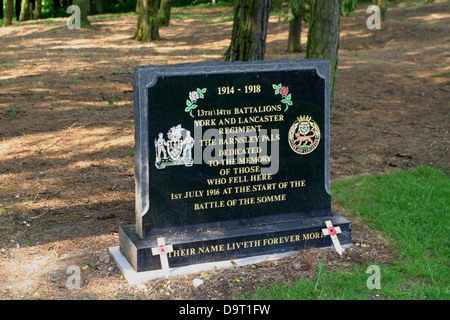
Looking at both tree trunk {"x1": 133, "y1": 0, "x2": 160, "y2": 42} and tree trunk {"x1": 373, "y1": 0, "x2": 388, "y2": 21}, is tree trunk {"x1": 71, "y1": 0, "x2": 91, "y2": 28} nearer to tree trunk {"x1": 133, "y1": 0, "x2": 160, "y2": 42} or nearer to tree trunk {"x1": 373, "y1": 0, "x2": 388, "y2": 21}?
tree trunk {"x1": 133, "y1": 0, "x2": 160, "y2": 42}

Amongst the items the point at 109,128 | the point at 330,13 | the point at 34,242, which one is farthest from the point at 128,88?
the point at 34,242

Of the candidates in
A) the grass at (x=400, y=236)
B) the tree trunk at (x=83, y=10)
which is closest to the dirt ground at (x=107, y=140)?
the grass at (x=400, y=236)

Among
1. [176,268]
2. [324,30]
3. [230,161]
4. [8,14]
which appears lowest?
[176,268]

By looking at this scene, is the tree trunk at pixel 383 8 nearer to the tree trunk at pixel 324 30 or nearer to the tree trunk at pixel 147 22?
the tree trunk at pixel 147 22

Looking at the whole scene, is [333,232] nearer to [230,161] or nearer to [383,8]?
[230,161]

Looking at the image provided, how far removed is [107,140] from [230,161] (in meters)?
4.41

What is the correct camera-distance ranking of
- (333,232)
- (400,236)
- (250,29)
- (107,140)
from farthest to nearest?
(250,29)
(107,140)
(400,236)
(333,232)

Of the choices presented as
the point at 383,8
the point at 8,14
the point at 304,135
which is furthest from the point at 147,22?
the point at 304,135

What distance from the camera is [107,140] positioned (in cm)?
921

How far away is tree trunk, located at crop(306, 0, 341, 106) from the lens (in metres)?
10.2

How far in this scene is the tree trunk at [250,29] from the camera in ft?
33.2

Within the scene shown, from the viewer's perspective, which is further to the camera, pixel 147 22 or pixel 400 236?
pixel 147 22

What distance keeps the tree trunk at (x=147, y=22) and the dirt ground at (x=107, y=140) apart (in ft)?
1.69

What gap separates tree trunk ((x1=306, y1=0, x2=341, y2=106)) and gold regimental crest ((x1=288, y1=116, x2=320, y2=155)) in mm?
5039
